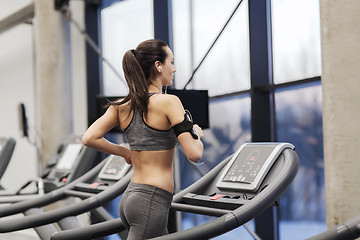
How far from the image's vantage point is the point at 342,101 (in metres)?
2.77

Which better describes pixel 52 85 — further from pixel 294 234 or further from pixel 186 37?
pixel 294 234

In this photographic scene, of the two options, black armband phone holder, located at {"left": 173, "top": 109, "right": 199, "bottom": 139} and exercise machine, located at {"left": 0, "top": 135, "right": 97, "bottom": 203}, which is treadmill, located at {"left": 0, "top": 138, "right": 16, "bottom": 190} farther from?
black armband phone holder, located at {"left": 173, "top": 109, "right": 199, "bottom": 139}

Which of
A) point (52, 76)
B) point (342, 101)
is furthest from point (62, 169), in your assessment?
point (342, 101)

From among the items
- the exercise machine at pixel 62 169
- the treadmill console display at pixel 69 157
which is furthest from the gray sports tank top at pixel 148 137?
the treadmill console display at pixel 69 157

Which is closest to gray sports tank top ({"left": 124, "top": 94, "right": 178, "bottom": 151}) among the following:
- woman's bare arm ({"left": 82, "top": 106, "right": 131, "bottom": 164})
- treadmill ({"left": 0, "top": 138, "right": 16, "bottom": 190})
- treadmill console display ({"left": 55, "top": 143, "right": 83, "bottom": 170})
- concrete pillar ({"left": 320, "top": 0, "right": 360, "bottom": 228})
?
woman's bare arm ({"left": 82, "top": 106, "right": 131, "bottom": 164})

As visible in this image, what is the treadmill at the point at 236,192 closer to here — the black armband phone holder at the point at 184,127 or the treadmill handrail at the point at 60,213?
the black armband phone holder at the point at 184,127

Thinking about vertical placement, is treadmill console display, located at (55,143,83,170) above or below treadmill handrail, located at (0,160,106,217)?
above

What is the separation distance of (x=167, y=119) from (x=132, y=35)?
469 cm

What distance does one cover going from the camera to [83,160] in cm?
407

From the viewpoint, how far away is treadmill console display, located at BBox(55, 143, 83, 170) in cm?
432

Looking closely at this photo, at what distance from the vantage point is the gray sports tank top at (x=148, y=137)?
1.92m

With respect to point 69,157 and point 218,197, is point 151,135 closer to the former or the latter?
point 218,197

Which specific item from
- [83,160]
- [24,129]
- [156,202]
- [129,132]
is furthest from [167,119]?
[24,129]

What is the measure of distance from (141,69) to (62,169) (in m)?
2.61
